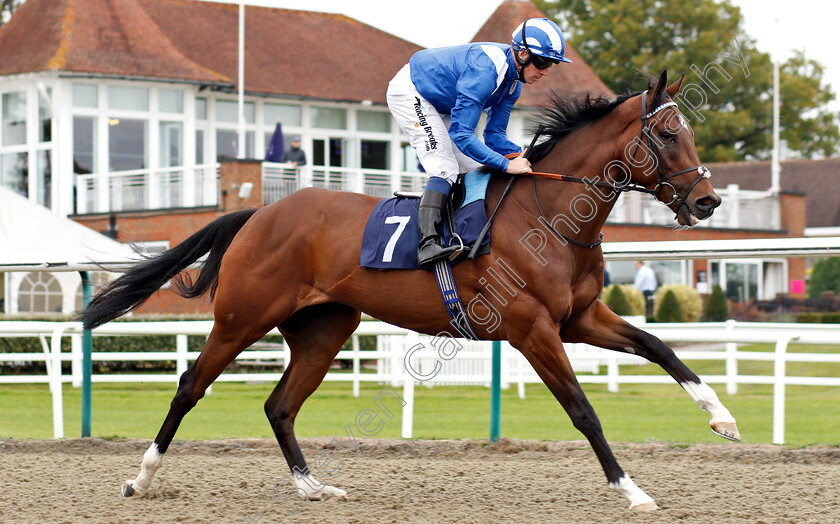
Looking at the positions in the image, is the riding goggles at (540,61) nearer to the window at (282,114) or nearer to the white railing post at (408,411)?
the white railing post at (408,411)

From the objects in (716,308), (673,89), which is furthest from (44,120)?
(673,89)

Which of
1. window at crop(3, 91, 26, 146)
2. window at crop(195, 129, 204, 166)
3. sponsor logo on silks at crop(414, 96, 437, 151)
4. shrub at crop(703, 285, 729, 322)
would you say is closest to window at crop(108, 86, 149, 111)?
window at crop(195, 129, 204, 166)

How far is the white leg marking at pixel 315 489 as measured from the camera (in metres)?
4.68

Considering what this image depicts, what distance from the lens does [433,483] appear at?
4953 mm

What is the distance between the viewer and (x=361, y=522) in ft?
13.4

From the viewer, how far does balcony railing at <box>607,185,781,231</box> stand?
2350 cm

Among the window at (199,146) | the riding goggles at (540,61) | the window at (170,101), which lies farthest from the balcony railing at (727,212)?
the riding goggles at (540,61)

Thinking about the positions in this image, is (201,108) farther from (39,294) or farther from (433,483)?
(433,483)

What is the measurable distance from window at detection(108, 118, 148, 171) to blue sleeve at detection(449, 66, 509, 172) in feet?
62.3

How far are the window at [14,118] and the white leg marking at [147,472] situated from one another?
19.5 meters

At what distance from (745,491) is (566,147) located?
5.82 ft

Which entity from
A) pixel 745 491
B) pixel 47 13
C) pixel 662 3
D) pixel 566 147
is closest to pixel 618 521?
pixel 745 491

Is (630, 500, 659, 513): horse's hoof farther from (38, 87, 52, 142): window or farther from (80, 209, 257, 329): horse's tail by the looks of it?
(38, 87, 52, 142): window

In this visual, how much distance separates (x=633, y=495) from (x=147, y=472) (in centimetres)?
225
